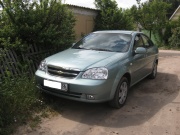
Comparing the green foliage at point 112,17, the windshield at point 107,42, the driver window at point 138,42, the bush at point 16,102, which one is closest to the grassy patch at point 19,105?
the bush at point 16,102

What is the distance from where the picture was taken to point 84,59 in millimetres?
4348

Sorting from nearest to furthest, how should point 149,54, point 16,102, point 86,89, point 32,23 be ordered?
point 86,89 → point 16,102 → point 32,23 → point 149,54

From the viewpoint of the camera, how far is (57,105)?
4.64 metres

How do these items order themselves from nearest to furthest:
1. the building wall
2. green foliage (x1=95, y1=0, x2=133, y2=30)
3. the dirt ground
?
the dirt ground < the building wall < green foliage (x1=95, y1=0, x2=133, y2=30)

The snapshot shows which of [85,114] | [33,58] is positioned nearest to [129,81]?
[85,114]

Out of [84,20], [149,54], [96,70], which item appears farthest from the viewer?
[84,20]

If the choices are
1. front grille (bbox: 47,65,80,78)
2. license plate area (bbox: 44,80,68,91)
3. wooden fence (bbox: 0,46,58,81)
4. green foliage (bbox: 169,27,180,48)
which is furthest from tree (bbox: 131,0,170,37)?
license plate area (bbox: 44,80,68,91)

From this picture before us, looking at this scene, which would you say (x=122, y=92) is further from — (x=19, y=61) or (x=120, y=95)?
(x=19, y=61)

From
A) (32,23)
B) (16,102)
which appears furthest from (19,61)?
(16,102)

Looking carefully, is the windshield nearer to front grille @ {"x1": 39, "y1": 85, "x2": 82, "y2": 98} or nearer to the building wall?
front grille @ {"x1": 39, "y1": 85, "x2": 82, "y2": 98}

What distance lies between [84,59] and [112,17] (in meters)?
8.91

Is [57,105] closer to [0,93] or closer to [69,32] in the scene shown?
[0,93]

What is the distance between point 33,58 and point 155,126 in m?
3.41

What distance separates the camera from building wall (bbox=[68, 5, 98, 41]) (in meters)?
12.7
